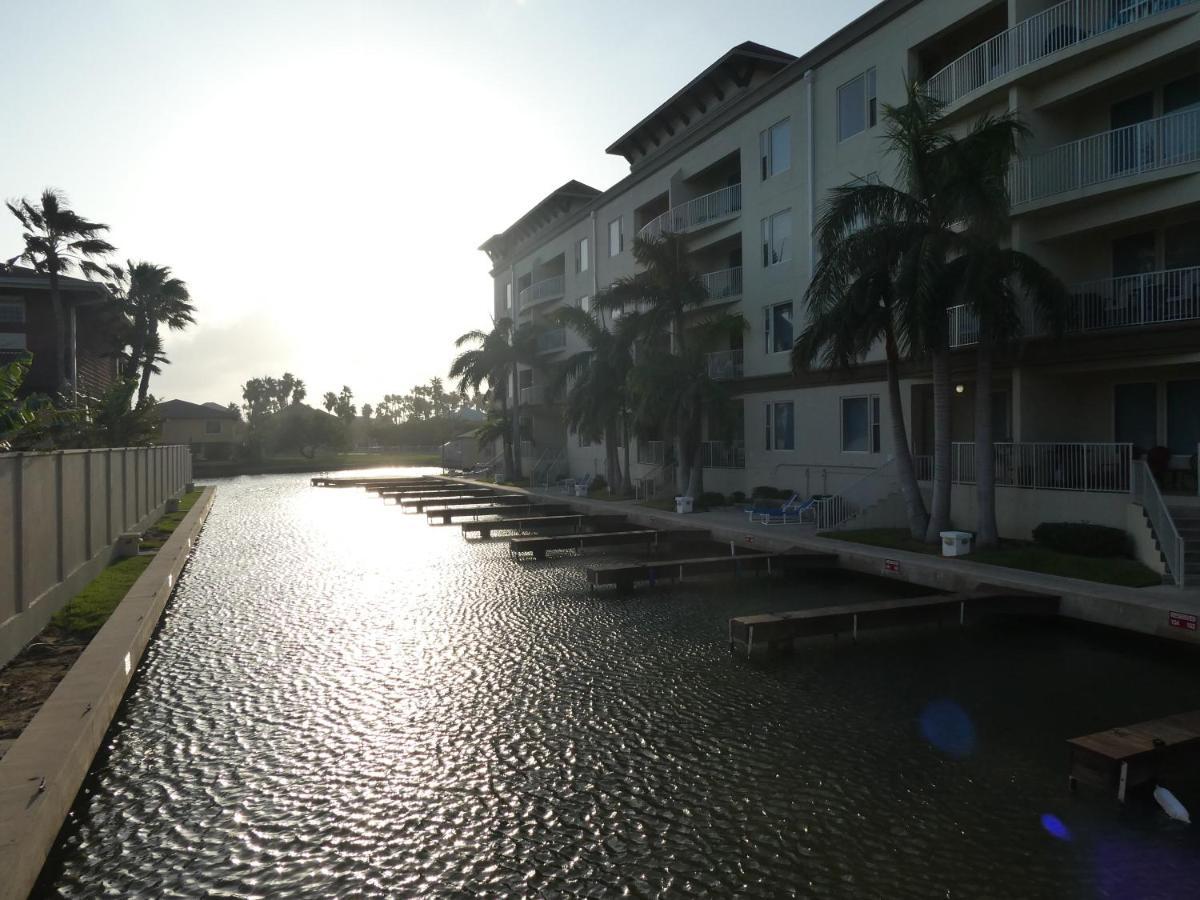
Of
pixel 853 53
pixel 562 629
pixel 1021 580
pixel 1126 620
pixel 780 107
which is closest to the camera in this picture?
pixel 1126 620

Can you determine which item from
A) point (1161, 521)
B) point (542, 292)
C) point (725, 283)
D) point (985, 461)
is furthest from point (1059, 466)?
point (542, 292)

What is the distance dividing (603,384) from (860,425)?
11455 millimetres

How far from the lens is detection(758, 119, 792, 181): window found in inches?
1095

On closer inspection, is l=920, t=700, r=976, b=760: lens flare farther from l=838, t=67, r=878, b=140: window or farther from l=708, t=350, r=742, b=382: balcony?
l=708, t=350, r=742, b=382: balcony

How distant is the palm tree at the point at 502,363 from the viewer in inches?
1805

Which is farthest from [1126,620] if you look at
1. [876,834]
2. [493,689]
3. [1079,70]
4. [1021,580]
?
[1079,70]

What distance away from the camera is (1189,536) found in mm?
14375

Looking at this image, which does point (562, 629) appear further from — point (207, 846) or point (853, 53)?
point (853, 53)

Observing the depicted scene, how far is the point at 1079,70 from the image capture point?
18047 millimetres

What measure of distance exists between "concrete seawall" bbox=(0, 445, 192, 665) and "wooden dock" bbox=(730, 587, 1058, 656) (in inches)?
373

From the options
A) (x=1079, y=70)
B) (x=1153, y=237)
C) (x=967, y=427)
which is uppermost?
(x=1079, y=70)

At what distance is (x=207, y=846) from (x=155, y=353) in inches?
2185

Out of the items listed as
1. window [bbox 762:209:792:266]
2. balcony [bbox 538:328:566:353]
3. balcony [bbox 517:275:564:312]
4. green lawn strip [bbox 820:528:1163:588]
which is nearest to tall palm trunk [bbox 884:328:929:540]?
green lawn strip [bbox 820:528:1163:588]

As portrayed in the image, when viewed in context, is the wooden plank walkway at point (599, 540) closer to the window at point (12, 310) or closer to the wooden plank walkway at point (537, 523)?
the wooden plank walkway at point (537, 523)
